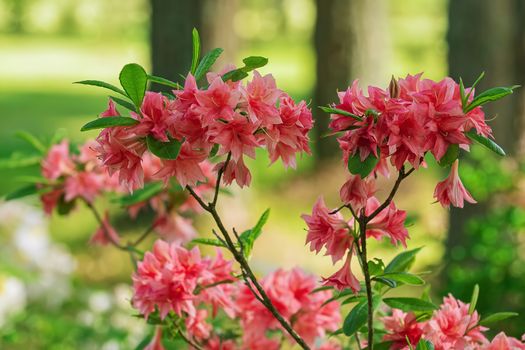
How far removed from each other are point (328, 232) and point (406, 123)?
192 mm

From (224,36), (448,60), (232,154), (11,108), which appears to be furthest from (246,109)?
(11,108)

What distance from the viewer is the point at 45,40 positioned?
1939cm

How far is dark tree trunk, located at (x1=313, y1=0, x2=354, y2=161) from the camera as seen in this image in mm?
6516

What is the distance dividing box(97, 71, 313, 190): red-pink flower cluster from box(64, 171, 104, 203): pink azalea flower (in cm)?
68

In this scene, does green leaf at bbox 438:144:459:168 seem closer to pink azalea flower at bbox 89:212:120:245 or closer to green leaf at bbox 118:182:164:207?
green leaf at bbox 118:182:164:207

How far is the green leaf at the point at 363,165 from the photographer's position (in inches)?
44.9

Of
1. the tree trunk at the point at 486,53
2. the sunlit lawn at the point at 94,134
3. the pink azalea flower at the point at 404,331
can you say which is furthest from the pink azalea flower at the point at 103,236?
the tree trunk at the point at 486,53

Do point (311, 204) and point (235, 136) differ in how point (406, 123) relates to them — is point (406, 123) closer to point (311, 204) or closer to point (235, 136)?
point (235, 136)

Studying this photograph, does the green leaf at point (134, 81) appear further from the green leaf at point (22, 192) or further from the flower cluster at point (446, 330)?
Result: the green leaf at point (22, 192)

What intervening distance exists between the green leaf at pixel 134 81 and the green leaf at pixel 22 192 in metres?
0.74

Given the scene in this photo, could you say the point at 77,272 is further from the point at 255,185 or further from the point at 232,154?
the point at 232,154

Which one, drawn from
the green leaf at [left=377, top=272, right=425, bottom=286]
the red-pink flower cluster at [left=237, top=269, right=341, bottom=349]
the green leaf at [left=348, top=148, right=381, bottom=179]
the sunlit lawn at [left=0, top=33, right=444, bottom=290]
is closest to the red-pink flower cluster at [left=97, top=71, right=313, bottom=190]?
the green leaf at [left=348, top=148, right=381, bottom=179]

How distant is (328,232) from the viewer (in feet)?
4.11

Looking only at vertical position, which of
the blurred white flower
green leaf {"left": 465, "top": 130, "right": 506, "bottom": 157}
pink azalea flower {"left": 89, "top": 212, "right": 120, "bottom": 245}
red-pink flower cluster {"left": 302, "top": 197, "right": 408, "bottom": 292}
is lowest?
the blurred white flower
